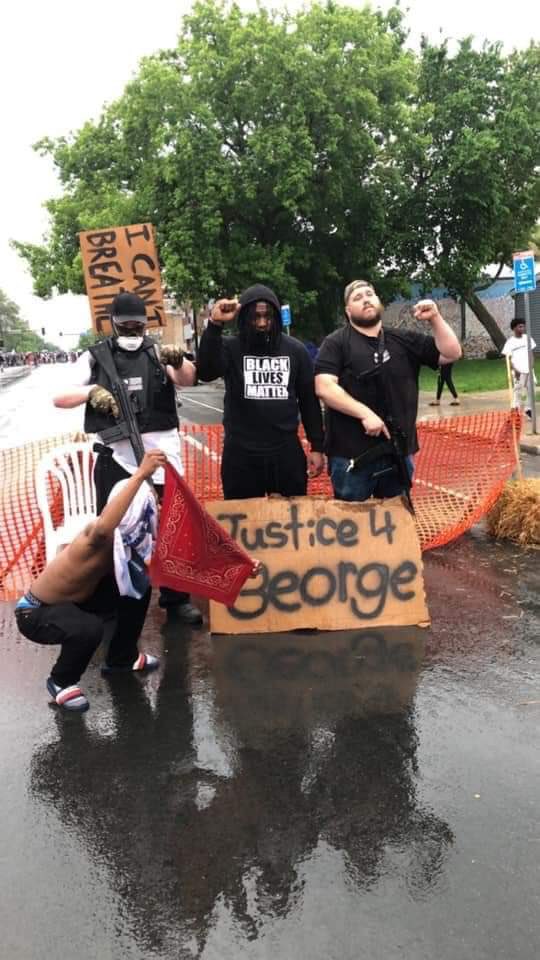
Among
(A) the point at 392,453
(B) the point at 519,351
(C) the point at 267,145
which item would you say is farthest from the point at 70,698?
(C) the point at 267,145

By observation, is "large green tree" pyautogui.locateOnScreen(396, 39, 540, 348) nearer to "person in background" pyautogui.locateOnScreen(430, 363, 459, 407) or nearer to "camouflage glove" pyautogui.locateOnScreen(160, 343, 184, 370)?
"person in background" pyautogui.locateOnScreen(430, 363, 459, 407)

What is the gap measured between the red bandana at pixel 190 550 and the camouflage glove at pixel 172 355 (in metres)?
0.73

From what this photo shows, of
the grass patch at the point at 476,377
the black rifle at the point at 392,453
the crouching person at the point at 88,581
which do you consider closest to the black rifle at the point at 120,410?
the crouching person at the point at 88,581

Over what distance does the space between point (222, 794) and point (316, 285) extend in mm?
27633

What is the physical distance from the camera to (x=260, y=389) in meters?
4.41

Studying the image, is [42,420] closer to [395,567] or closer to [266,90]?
[266,90]

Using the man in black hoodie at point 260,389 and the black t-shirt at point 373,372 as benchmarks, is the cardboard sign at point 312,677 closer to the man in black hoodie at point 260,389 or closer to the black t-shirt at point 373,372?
the man in black hoodie at point 260,389

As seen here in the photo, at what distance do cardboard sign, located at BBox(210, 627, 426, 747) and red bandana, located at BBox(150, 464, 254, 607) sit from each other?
1.57ft

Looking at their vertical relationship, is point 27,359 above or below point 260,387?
below

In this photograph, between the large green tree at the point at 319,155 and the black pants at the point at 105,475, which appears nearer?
the black pants at the point at 105,475

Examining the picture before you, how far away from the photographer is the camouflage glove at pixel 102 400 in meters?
4.05

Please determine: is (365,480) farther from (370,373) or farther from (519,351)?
(519,351)

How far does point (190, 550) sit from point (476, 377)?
24.0 m

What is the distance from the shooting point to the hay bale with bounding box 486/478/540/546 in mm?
6352
